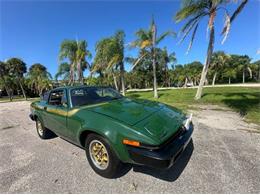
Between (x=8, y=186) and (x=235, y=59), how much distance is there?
5933cm

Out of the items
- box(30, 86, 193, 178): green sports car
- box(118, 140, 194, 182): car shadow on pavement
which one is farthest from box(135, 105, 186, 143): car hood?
box(118, 140, 194, 182): car shadow on pavement

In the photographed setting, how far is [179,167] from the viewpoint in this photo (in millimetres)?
2611

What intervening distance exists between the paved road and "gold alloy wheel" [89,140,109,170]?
0.19 metres

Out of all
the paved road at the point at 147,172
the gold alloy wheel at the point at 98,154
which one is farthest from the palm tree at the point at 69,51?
the gold alloy wheel at the point at 98,154

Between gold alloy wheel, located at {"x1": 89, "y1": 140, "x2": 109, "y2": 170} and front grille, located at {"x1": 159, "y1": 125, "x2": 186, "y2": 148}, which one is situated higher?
front grille, located at {"x1": 159, "y1": 125, "x2": 186, "y2": 148}

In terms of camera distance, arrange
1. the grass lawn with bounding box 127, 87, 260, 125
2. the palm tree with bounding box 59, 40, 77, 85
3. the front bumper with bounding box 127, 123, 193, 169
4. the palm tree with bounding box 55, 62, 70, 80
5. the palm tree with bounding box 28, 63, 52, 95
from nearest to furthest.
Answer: the front bumper with bounding box 127, 123, 193, 169
the grass lawn with bounding box 127, 87, 260, 125
the palm tree with bounding box 59, 40, 77, 85
the palm tree with bounding box 55, 62, 70, 80
the palm tree with bounding box 28, 63, 52, 95

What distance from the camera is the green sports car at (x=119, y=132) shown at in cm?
200

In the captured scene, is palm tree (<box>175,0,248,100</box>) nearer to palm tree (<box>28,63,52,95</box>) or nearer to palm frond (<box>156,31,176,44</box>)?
palm frond (<box>156,31,176,44</box>)

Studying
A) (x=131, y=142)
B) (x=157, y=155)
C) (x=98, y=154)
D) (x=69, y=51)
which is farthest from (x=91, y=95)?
(x=69, y=51)

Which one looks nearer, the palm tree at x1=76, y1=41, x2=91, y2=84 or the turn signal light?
the turn signal light

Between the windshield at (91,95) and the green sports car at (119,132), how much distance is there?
20 millimetres

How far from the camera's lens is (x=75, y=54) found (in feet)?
55.5

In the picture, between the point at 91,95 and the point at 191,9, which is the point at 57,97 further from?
the point at 191,9

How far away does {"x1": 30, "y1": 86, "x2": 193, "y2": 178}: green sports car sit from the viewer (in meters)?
2.00
